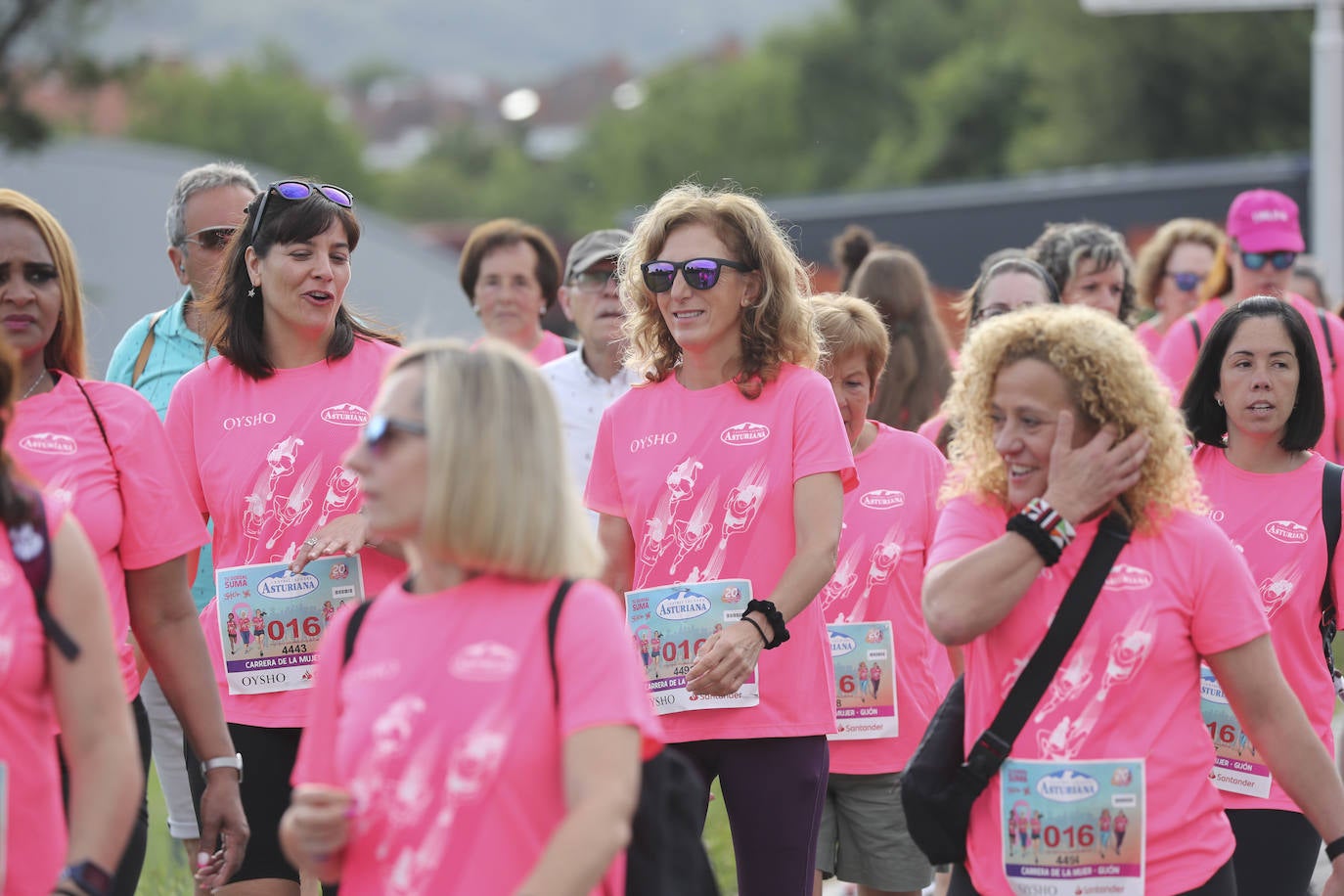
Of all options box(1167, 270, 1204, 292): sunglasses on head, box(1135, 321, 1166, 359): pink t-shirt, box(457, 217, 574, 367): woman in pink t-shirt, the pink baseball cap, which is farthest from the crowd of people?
box(1167, 270, 1204, 292): sunglasses on head

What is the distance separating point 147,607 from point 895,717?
242 centimetres

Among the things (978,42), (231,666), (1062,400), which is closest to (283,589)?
(231,666)

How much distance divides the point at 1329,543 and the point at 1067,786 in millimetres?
1659

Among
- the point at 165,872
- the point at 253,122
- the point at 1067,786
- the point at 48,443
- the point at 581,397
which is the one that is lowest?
the point at 165,872

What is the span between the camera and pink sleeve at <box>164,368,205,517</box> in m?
4.82

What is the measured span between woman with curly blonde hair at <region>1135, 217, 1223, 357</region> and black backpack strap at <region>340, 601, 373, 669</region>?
22.3 ft

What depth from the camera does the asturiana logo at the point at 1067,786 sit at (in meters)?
3.47

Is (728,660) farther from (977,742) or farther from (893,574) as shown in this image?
(893,574)

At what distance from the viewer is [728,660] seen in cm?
427

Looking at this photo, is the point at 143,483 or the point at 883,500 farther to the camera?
the point at 883,500

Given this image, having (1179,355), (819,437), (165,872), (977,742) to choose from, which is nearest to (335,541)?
(819,437)

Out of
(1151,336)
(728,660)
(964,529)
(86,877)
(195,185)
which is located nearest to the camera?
(86,877)

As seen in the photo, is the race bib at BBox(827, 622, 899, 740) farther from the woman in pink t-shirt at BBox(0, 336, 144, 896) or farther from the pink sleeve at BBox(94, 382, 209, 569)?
the woman in pink t-shirt at BBox(0, 336, 144, 896)

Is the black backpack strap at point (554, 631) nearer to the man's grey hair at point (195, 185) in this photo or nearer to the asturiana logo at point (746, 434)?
the asturiana logo at point (746, 434)
